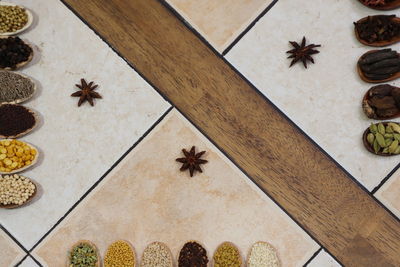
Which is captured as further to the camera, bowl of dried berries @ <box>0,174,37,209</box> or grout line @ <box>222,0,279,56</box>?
grout line @ <box>222,0,279,56</box>

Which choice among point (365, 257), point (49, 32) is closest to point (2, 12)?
point (49, 32)

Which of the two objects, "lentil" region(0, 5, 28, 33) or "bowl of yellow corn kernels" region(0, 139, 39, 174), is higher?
"lentil" region(0, 5, 28, 33)

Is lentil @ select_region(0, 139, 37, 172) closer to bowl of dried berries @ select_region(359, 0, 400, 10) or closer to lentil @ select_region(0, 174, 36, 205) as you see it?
lentil @ select_region(0, 174, 36, 205)

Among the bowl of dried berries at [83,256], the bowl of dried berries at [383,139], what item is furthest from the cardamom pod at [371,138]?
the bowl of dried berries at [83,256]

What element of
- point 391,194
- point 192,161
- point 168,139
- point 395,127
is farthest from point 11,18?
point 391,194

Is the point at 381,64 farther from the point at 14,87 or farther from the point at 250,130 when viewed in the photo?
the point at 14,87

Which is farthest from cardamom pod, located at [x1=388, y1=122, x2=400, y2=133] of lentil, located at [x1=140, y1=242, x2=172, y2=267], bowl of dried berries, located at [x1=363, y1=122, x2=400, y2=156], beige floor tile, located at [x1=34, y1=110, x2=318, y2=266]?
lentil, located at [x1=140, y1=242, x2=172, y2=267]

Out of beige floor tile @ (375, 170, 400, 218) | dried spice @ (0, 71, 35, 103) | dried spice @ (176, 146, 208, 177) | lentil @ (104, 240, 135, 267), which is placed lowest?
lentil @ (104, 240, 135, 267)
